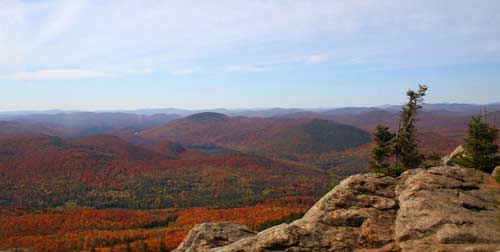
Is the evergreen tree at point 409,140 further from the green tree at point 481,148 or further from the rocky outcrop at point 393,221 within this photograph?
the rocky outcrop at point 393,221

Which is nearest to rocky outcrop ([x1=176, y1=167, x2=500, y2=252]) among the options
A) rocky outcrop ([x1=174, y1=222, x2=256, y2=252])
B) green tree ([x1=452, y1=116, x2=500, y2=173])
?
rocky outcrop ([x1=174, y1=222, x2=256, y2=252])

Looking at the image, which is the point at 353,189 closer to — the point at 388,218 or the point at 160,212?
the point at 388,218

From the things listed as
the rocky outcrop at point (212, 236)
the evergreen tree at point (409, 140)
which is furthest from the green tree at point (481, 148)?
the rocky outcrop at point (212, 236)

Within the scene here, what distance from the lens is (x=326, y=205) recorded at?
86.3 feet

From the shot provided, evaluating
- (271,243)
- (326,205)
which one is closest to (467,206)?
(326,205)

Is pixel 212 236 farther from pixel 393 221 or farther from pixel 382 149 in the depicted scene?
pixel 382 149

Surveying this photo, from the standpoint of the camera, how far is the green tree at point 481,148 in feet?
114

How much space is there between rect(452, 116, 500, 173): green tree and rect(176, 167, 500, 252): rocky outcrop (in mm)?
6947

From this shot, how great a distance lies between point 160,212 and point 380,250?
175 meters

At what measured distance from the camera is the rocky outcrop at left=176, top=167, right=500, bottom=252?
784 inches

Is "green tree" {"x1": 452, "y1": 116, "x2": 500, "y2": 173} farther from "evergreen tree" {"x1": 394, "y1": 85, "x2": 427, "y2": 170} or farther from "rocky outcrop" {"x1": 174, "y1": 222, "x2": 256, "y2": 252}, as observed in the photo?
"rocky outcrop" {"x1": 174, "y1": 222, "x2": 256, "y2": 252}

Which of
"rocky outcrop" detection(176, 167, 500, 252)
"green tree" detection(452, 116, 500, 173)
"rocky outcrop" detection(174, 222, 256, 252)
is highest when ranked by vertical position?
"green tree" detection(452, 116, 500, 173)

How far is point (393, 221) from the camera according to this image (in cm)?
2325

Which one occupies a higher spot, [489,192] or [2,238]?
[489,192]
